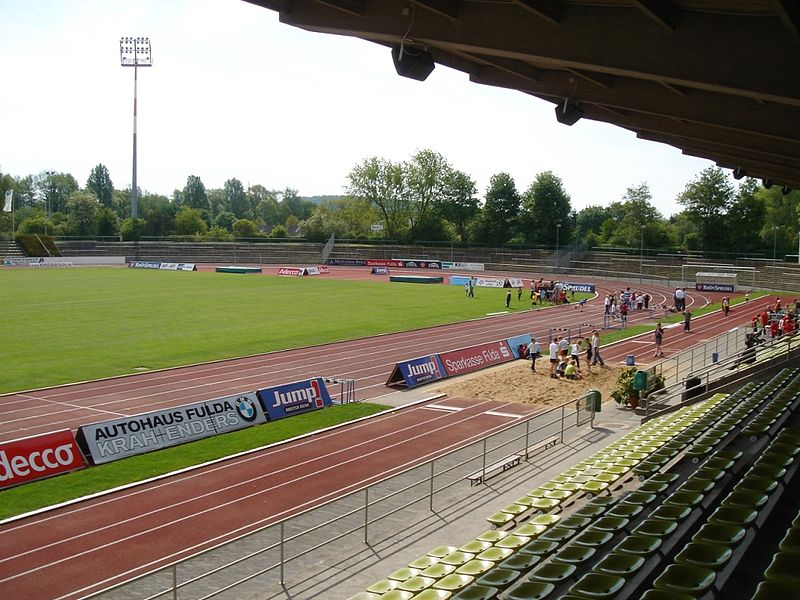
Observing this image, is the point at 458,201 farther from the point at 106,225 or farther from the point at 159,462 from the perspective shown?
the point at 159,462

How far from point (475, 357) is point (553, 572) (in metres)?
21.5

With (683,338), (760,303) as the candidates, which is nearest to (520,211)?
(760,303)

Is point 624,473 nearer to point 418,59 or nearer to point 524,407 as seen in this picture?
point 418,59

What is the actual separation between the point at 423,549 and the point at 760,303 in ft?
163

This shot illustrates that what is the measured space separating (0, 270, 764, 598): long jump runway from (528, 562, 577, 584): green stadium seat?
6154 mm

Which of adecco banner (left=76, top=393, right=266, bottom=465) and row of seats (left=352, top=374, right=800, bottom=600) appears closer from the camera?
row of seats (left=352, top=374, right=800, bottom=600)

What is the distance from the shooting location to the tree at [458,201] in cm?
11519

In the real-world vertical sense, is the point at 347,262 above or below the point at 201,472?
above

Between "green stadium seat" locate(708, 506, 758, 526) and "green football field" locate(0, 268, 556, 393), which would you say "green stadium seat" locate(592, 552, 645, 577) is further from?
"green football field" locate(0, 268, 556, 393)

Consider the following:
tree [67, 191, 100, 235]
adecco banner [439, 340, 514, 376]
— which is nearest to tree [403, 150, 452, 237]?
tree [67, 191, 100, 235]

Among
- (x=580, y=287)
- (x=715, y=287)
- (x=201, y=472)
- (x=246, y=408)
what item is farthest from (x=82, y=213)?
(x=201, y=472)

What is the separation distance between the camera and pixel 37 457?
15.7 meters

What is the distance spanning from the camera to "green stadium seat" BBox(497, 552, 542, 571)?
337 inches

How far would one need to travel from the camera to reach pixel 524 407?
22.9 meters
